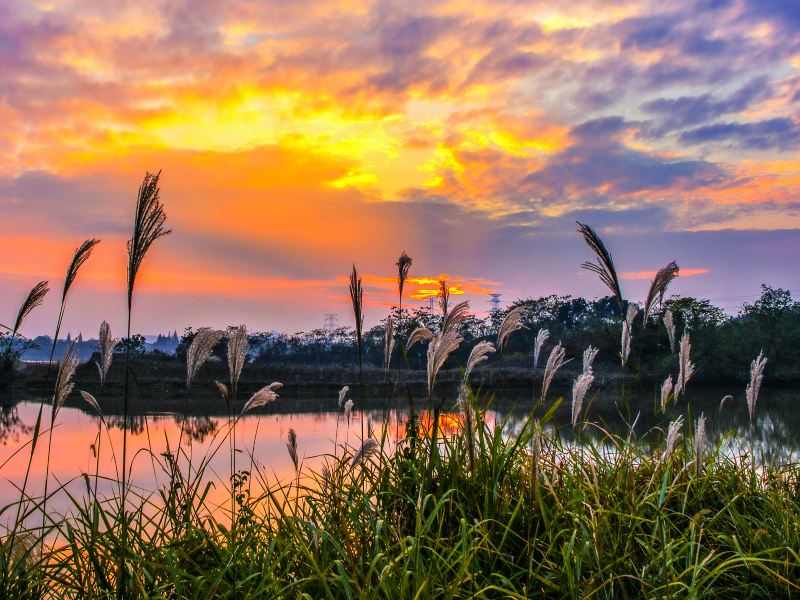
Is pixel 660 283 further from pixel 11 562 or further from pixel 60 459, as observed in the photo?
pixel 60 459

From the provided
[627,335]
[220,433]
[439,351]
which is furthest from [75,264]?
[220,433]

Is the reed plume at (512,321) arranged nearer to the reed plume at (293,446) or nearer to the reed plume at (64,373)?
the reed plume at (293,446)

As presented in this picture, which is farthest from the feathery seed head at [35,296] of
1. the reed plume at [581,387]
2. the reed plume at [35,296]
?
the reed plume at [581,387]

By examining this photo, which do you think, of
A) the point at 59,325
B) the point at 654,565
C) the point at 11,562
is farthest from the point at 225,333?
the point at 654,565

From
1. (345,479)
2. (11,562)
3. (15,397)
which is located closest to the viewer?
(11,562)

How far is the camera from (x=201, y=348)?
3.20m

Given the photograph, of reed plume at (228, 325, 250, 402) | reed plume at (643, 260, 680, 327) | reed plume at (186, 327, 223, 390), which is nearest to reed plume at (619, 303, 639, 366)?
reed plume at (643, 260, 680, 327)

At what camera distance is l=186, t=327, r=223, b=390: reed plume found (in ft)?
10.4

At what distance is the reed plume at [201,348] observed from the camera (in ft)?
10.4

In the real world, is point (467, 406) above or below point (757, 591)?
above

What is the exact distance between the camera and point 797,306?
3500 centimetres

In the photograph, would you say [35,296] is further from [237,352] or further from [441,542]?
[441,542]

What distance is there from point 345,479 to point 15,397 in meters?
23.6

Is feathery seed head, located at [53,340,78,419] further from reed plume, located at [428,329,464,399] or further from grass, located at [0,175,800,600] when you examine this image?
reed plume, located at [428,329,464,399]
